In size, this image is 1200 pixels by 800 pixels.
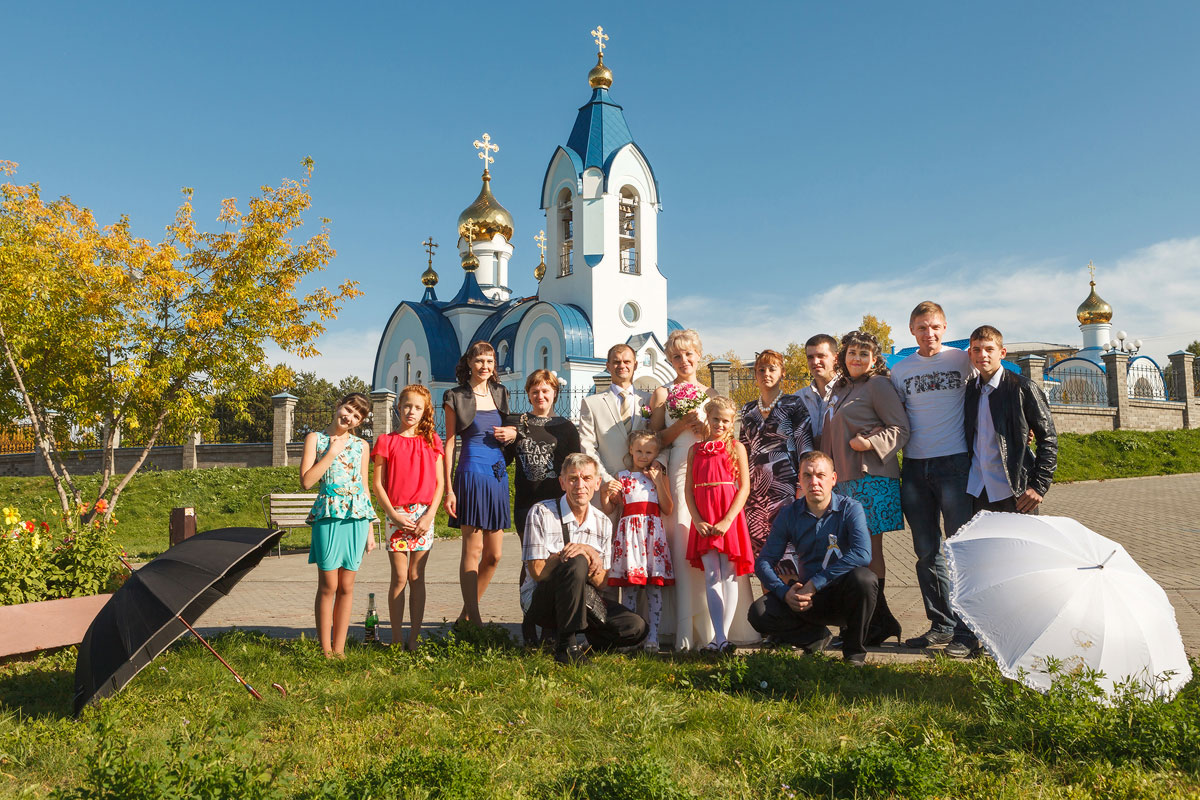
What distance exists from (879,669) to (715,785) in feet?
5.41

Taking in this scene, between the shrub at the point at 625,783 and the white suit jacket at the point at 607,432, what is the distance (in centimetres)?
244

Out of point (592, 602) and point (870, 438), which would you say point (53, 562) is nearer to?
point (592, 602)

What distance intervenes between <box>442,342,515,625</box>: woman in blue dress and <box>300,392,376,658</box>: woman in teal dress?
1.96 feet

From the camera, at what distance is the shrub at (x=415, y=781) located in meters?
2.71

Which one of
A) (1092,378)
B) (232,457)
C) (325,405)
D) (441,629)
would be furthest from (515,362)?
(325,405)

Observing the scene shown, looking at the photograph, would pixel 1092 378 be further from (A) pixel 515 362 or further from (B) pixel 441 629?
(B) pixel 441 629

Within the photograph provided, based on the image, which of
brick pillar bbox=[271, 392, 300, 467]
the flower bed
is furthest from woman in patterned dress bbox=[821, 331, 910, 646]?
brick pillar bbox=[271, 392, 300, 467]

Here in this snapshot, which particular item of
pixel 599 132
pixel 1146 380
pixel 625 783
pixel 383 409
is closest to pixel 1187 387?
pixel 1146 380

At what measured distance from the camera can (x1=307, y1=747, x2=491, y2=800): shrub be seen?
2.71 meters

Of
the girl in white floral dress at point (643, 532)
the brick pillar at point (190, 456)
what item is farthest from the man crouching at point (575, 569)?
the brick pillar at point (190, 456)

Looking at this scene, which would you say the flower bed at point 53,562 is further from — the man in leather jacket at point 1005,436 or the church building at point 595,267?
the church building at point 595,267

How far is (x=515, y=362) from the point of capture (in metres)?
28.8

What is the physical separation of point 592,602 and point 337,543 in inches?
60.8

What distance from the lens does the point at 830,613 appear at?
14.8 feet
